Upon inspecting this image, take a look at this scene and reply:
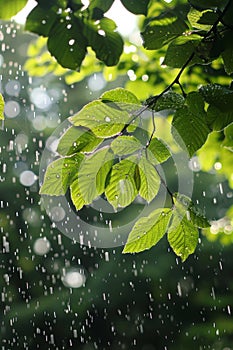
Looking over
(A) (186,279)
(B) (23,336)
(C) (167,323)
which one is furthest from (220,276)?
(B) (23,336)

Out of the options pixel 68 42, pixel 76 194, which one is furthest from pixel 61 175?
pixel 68 42

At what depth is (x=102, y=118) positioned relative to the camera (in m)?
0.60

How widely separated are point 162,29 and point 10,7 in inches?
6.6

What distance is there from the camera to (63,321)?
17.0ft

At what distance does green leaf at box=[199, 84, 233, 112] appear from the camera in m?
0.60

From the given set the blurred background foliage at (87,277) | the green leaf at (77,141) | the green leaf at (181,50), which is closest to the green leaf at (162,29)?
the green leaf at (181,50)

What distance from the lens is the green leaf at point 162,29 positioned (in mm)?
620

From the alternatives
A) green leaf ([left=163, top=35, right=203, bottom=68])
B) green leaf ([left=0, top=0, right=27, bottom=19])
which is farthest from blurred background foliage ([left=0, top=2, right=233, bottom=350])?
green leaf ([left=0, top=0, right=27, bottom=19])

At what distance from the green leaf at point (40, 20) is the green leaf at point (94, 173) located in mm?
132

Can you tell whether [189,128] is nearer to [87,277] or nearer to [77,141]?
[77,141]

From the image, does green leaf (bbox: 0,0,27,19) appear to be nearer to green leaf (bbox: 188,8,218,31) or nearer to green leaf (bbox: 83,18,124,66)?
green leaf (bbox: 83,18,124,66)

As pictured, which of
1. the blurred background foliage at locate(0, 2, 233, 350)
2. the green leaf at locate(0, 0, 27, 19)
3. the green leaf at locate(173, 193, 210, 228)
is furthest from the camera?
the blurred background foliage at locate(0, 2, 233, 350)

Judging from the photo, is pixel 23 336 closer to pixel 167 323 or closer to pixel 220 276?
pixel 167 323

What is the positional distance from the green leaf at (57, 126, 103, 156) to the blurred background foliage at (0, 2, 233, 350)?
13.3 feet
